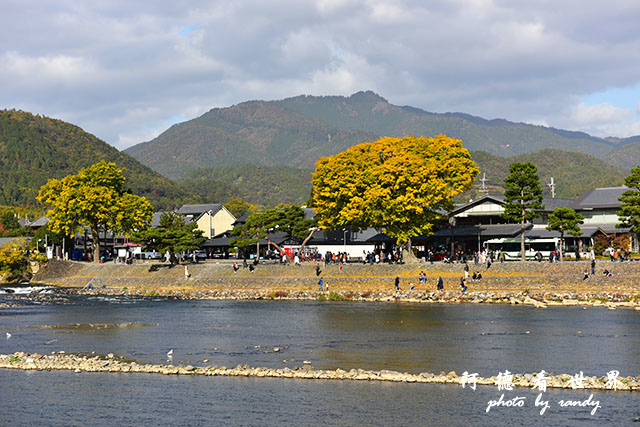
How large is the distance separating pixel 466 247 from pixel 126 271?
137ft

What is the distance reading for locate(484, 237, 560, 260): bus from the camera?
7394 centimetres

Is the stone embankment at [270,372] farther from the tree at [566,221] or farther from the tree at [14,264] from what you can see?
the tree at [14,264]

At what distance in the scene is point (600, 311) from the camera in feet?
159

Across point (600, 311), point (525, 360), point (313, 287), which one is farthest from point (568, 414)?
point (313, 287)

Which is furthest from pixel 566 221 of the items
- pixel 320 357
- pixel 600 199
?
pixel 320 357

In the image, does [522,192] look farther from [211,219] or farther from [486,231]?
[211,219]

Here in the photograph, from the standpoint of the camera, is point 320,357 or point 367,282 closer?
point 320,357

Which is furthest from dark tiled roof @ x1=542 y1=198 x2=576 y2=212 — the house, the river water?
the house

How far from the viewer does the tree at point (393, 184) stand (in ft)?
232

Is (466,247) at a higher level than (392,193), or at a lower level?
lower

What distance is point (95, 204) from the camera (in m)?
88.9

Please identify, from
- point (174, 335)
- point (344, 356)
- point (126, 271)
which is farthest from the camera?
point (126, 271)

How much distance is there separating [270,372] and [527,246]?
53.2m

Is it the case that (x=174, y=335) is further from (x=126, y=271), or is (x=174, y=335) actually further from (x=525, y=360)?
(x=126, y=271)
